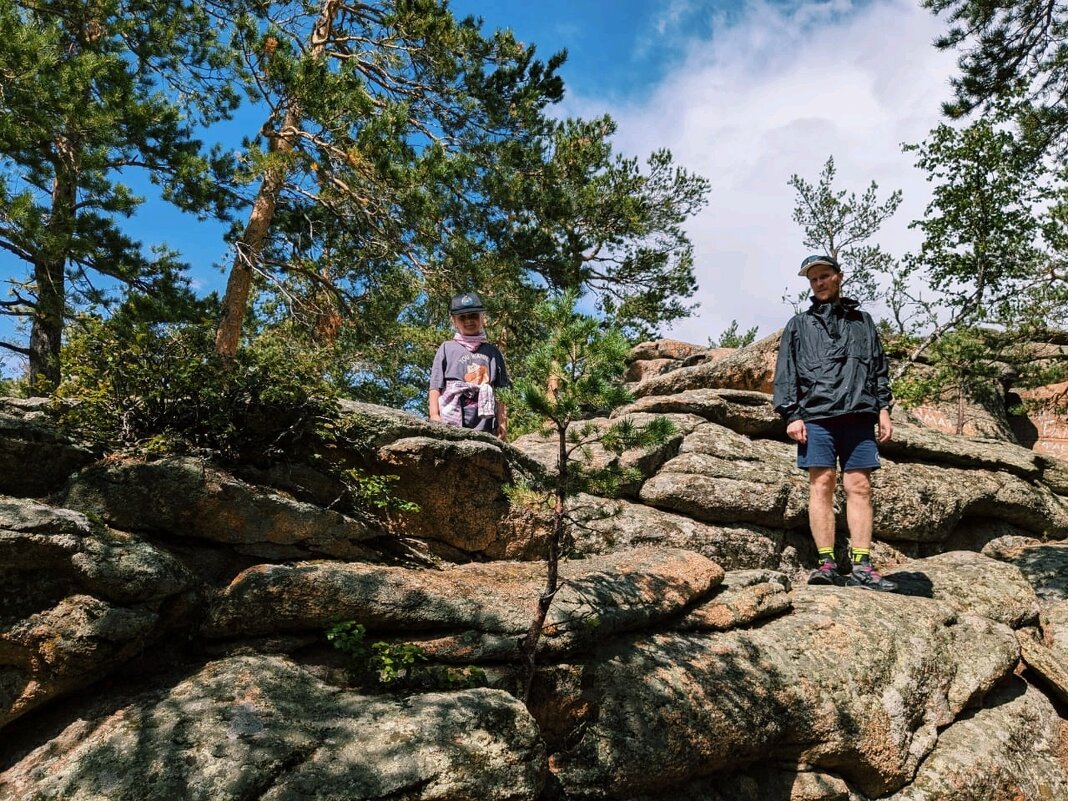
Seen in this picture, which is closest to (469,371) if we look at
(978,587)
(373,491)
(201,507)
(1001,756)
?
(373,491)

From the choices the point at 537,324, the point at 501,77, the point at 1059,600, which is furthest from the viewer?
the point at 501,77

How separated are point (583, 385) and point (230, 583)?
7.55ft

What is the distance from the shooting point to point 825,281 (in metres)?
6.38

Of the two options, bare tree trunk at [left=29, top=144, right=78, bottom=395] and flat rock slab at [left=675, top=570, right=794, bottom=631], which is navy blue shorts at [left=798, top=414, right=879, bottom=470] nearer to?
flat rock slab at [left=675, top=570, right=794, bottom=631]

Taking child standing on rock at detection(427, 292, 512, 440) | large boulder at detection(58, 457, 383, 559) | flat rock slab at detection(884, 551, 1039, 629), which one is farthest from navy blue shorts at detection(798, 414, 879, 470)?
large boulder at detection(58, 457, 383, 559)

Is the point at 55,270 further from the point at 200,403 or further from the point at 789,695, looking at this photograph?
the point at 789,695

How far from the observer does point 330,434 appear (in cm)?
516

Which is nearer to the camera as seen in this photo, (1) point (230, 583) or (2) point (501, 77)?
(1) point (230, 583)

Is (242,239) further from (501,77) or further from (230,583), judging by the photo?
(230,583)

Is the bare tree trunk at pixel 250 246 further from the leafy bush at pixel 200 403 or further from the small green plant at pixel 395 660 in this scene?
the small green plant at pixel 395 660

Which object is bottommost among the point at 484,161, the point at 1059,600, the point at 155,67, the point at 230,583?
the point at 1059,600

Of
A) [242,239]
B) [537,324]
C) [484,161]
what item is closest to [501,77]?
[484,161]

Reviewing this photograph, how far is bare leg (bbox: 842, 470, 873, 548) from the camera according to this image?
603 centimetres

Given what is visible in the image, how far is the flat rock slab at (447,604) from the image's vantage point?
3801 millimetres
